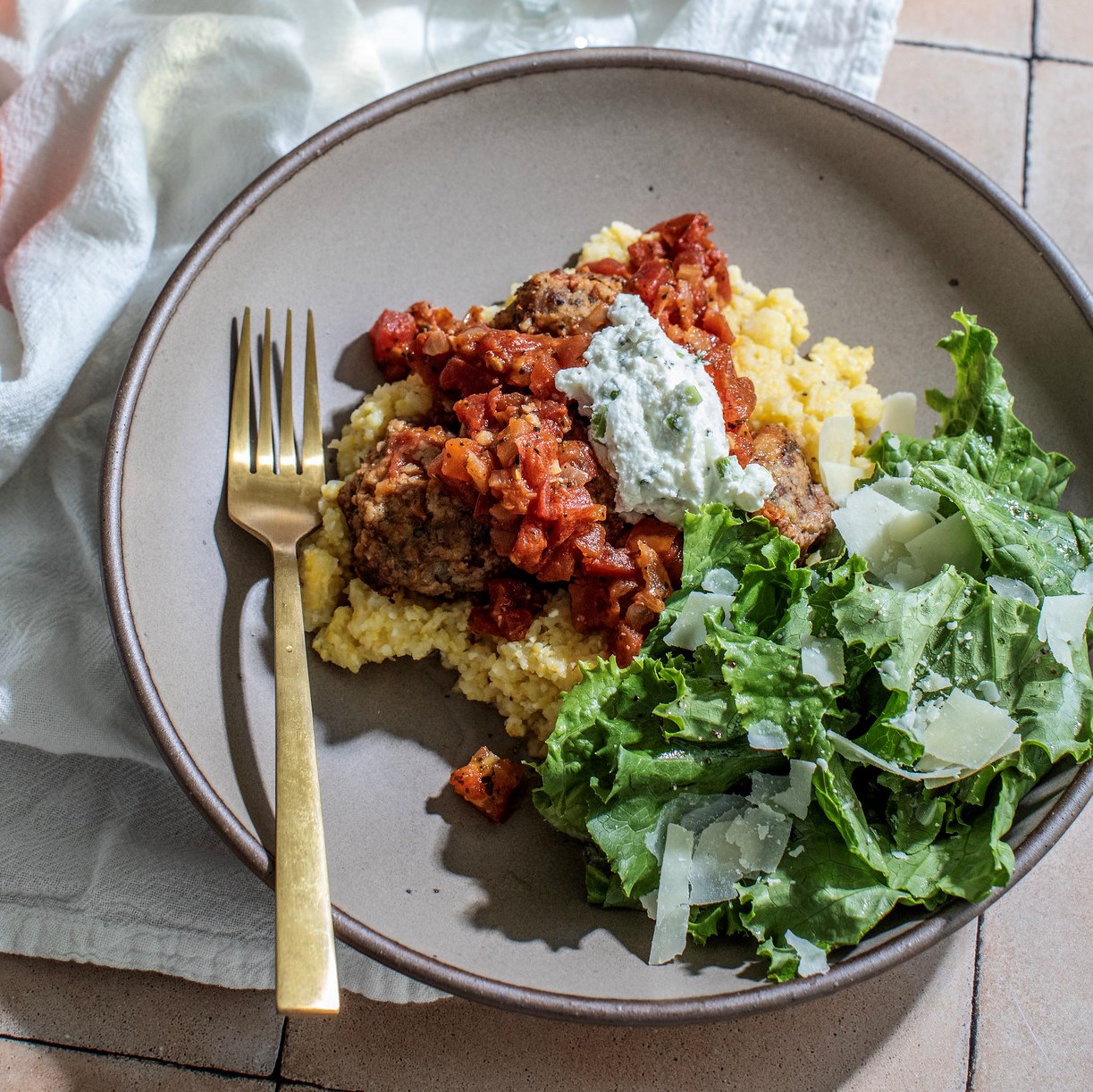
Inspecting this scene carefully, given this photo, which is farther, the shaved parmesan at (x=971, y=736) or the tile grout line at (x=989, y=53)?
the tile grout line at (x=989, y=53)

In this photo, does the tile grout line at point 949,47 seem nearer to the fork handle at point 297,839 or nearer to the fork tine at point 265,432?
the fork tine at point 265,432

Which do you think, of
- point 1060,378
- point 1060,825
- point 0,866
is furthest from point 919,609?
point 0,866

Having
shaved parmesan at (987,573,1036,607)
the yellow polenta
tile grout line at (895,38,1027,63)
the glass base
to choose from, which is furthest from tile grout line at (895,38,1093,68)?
shaved parmesan at (987,573,1036,607)

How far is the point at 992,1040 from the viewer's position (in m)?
3.88

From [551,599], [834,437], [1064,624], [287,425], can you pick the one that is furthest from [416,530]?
[1064,624]

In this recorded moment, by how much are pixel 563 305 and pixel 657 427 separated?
1.92 ft

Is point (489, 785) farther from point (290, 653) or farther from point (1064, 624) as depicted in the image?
point (1064, 624)

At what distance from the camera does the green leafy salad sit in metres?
3.17

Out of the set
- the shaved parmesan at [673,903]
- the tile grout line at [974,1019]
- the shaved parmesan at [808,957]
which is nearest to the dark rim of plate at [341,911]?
the shaved parmesan at [808,957]

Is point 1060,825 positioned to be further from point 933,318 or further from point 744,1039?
point 933,318

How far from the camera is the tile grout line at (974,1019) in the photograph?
3854 millimetres

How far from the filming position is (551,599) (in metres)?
3.74

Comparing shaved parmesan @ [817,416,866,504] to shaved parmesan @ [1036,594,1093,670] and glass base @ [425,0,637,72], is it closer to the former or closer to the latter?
shaved parmesan @ [1036,594,1093,670]

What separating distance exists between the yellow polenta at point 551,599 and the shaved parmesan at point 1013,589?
838mm
